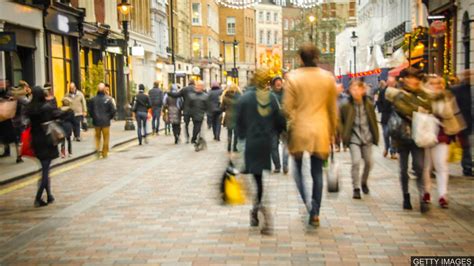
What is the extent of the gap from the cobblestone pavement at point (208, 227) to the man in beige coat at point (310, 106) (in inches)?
37.5

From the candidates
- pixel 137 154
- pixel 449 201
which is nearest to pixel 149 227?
pixel 449 201

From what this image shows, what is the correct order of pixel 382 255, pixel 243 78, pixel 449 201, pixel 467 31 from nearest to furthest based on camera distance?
pixel 382 255
pixel 449 201
pixel 467 31
pixel 243 78

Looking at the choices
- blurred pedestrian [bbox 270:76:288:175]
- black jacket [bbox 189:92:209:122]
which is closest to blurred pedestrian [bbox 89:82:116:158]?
black jacket [bbox 189:92:209:122]

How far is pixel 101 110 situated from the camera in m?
17.7

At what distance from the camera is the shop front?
2681 cm

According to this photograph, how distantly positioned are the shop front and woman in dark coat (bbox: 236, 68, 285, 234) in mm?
19469

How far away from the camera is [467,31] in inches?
1013

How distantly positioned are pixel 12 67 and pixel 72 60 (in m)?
6.76

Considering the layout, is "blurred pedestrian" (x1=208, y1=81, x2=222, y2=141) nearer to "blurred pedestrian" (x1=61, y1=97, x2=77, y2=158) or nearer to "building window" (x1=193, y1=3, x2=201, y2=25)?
"blurred pedestrian" (x1=61, y1=97, x2=77, y2=158)

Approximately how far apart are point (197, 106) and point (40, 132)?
10.9m

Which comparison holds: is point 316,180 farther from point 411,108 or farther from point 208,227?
point 411,108

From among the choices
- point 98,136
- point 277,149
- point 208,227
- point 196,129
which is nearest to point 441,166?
point 208,227

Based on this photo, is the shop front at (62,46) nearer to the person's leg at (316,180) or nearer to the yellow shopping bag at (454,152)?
the yellow shopping bag at (454,152)

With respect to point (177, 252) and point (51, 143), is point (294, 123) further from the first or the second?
point (51, 143)
